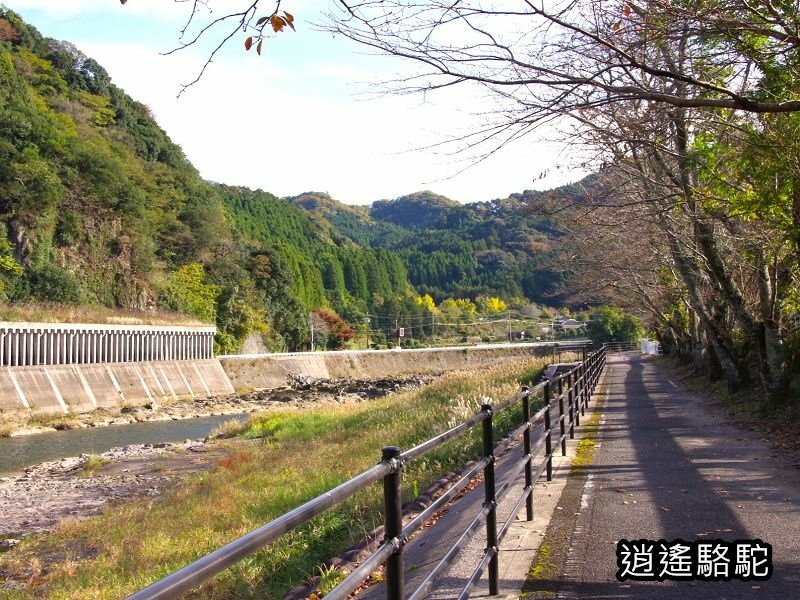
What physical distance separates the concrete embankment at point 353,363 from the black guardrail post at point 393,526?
49.7m

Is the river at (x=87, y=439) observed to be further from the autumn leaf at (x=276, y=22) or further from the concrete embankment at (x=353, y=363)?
the autumn leaf at (x=276, y=22)

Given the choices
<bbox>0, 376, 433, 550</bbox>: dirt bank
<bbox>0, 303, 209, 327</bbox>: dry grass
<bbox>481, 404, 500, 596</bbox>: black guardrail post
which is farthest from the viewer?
<bbox>0, 303, 209, 327</bbox>: dry grass

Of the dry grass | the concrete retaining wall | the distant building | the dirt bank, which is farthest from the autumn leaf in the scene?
the distant building

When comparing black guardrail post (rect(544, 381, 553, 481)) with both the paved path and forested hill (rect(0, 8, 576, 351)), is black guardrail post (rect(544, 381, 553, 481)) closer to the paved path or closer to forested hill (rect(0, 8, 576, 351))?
the paved path

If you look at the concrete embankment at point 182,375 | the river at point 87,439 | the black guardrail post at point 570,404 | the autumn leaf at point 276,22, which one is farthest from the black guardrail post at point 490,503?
the concrete embankment at point 182,375

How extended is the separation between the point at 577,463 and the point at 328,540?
372 centimetres

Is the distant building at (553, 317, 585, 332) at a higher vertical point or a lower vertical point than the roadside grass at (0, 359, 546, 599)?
higher

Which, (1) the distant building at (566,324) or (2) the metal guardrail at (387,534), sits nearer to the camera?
(2) the metal guardrail at (387,534)

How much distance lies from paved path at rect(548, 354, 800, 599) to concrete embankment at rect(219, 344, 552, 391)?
133ft

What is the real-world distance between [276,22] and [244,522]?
8.58 m

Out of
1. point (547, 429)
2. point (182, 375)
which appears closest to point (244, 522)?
point (547, 429)

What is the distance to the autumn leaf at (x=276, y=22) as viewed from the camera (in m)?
4.34

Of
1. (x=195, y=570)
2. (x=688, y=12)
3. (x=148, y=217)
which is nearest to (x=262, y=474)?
(x=688, y=12)

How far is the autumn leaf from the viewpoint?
4.34 m
